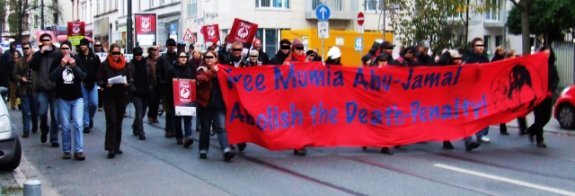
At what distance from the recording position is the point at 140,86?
1501 cm

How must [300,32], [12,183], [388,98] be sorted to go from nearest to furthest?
→ [12,183]
[388,98]
[300,32]

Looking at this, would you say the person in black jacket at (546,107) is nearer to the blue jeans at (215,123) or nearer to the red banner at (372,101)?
the red banner at (372,101)

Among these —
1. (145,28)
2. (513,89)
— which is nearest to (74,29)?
(145,28)

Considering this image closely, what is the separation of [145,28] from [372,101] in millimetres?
19524

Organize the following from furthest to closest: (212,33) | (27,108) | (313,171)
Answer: (212,33) → (27,108) → (313,171)

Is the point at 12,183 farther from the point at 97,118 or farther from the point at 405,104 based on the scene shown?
the point at 97,118

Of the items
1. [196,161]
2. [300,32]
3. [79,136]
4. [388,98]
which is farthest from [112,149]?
[300,32]

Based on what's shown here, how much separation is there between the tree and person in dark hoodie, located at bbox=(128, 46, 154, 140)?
16224mm

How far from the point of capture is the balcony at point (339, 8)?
44.6 meters

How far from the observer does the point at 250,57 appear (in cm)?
1302

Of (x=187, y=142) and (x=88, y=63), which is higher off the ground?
(x=88, y=63)

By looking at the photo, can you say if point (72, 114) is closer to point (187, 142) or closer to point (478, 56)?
point (187, 142)

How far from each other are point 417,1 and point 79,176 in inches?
771

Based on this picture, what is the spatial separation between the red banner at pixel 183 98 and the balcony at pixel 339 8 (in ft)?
104
